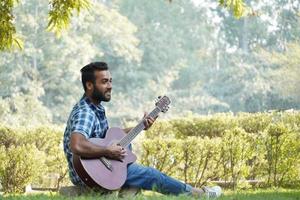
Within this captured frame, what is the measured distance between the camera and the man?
6.20 m

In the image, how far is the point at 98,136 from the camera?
21.5ft

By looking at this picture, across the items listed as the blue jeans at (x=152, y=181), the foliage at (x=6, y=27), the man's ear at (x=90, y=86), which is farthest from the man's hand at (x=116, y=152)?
the foliage at (x=6, y=27)

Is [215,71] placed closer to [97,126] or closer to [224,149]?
[224,149]

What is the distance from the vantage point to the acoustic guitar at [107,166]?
20.3ft

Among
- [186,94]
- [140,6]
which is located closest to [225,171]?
[186,94]

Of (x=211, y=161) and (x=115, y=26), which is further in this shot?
(x=115, y=26)

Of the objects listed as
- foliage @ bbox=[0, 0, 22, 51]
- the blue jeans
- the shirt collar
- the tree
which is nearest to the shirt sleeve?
the shirt collar

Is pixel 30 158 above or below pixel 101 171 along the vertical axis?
below

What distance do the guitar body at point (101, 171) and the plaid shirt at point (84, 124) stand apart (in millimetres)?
113

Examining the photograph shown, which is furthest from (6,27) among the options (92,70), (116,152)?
(116,152)

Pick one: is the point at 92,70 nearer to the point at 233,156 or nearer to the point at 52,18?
the point at 52,18

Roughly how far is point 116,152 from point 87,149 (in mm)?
297

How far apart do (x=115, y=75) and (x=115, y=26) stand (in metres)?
2.60

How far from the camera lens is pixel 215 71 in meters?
40.1
